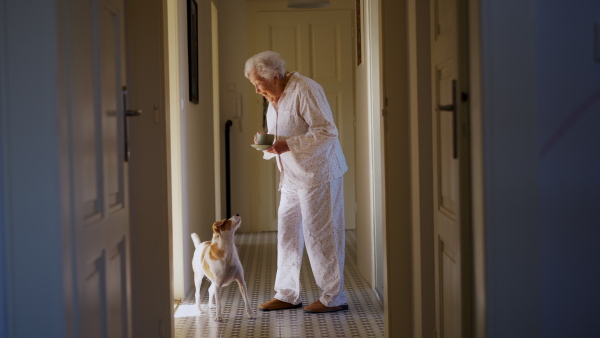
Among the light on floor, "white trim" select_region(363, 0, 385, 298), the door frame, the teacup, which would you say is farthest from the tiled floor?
the light on floor

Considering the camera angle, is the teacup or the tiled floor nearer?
the tiled floor

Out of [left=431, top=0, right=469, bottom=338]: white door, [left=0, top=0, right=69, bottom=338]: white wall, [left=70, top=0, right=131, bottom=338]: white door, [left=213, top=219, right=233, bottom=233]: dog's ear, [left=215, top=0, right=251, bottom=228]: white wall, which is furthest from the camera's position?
[left=215, top=0, right=251, bottom=228]: white wall

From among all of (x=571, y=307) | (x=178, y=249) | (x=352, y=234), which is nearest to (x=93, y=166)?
(x=571, y=307)

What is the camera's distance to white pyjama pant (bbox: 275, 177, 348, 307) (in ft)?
13.4

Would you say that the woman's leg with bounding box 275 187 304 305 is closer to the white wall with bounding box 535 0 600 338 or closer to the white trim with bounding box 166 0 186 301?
the white trim with bounding box 166 0 186 301

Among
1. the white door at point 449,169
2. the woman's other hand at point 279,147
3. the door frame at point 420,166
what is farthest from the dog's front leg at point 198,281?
the white door at point 449,169

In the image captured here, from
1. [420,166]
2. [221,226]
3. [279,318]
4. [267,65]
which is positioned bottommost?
[279,318]

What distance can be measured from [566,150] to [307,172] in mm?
2329

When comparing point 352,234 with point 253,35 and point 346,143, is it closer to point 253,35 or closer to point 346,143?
point 346,143

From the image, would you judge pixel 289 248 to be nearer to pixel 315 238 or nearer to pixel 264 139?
pixel 315 238

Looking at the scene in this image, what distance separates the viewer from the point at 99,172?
197cm

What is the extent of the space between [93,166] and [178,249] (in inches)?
103

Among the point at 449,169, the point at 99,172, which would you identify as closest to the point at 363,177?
the point at 449,169

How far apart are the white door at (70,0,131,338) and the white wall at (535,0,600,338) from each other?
1.09 m
